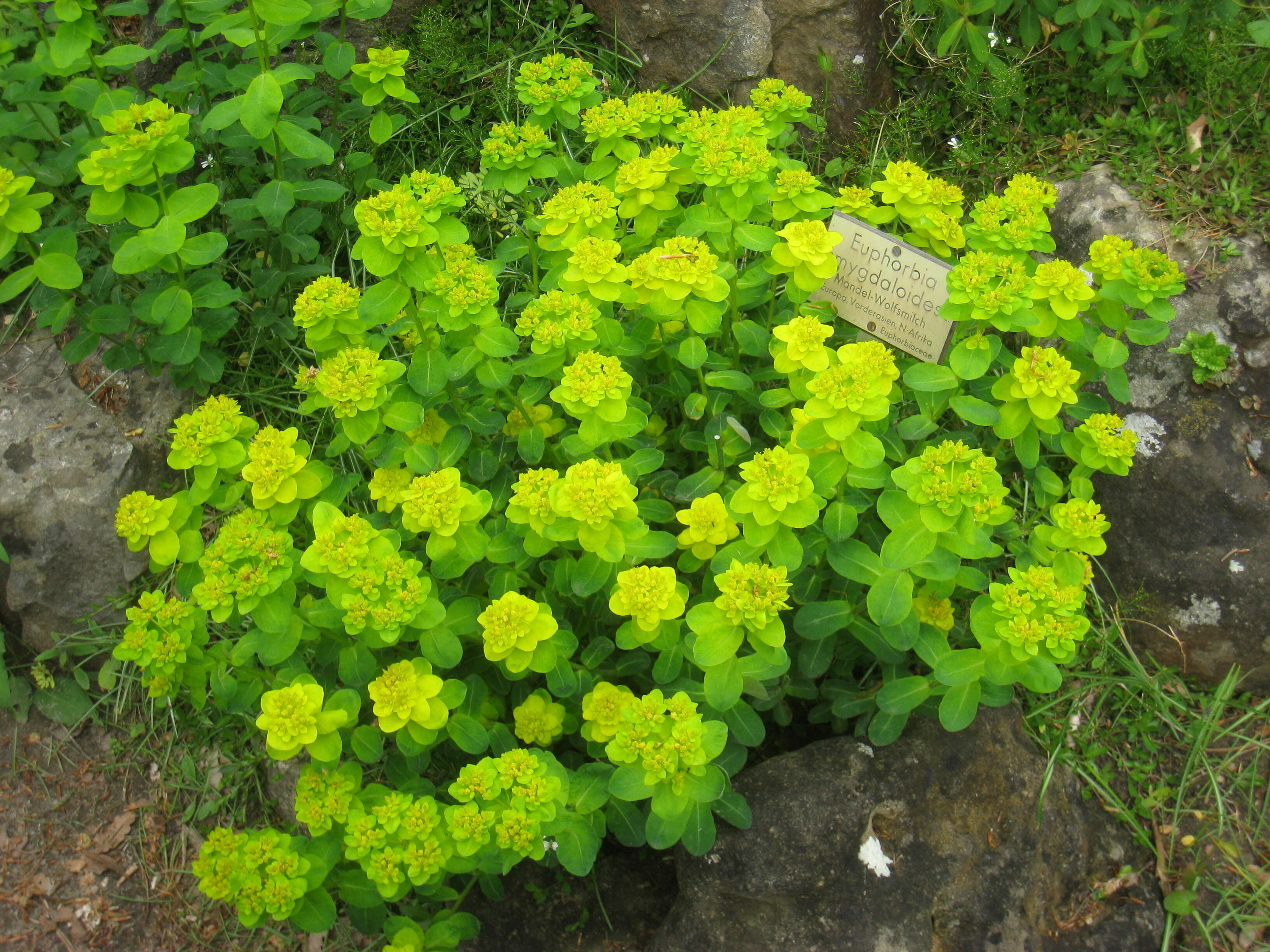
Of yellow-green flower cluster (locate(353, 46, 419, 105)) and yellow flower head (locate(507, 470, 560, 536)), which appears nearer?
yellow flower head (locate(507, 470, 560, 536))

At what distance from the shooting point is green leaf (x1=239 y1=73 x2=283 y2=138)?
2.75m

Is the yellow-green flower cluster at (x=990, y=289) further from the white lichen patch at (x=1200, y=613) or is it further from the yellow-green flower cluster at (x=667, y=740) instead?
the white lichen patch at (x=1200, y=613)

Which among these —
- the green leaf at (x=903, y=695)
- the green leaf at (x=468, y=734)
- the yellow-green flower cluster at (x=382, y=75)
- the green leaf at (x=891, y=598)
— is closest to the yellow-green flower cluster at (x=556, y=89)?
the yellow-green flower cluster at (x=382, y=75)

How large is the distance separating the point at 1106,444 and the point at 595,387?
1.31m

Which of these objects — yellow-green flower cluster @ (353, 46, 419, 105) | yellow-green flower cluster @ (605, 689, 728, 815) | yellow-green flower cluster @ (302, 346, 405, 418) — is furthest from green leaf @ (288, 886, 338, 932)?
yellow-green flower cluster @ (353, 46, 419, 105)

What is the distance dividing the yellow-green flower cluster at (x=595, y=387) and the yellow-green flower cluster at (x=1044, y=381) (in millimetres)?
972

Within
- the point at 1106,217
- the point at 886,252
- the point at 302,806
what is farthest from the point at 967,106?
the point at 302,806

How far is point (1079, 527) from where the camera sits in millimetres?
2283

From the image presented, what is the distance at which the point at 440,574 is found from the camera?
2318 mm

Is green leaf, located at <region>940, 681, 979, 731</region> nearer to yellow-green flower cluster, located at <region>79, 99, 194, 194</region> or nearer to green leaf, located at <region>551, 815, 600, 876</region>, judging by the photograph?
green leaf, located at <region>551, 815, 600, 876</region>

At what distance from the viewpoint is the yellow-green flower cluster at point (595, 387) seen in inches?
87.8

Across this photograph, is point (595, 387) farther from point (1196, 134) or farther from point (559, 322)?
point (1196, 134)

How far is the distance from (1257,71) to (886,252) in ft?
7.11

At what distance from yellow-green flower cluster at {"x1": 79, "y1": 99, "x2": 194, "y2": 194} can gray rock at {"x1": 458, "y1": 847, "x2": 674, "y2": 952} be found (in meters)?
2.22
